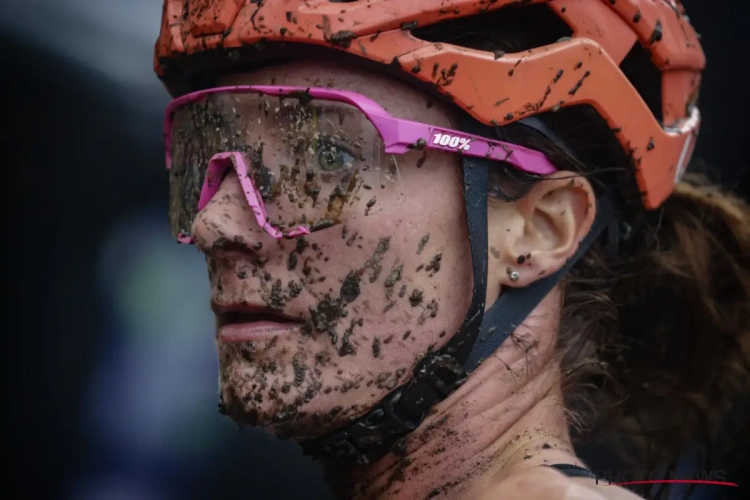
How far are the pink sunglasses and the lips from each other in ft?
0.58

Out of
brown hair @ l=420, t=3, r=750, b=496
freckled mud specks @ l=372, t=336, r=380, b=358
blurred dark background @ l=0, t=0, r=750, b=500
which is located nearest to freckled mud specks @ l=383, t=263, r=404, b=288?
freckled mud specks @ l=372, t=336, r=380, b=358

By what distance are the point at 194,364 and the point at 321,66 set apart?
1305 millimetres

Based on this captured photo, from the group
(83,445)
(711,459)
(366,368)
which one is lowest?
(711,459)

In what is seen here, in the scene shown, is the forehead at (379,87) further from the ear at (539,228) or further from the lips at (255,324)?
the lips at (255,324)

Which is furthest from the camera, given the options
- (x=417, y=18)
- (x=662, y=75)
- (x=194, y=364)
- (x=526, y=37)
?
(x=194, y=364)

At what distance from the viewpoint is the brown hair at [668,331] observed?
1852 mm

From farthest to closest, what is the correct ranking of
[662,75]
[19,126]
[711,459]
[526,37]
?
[19,126] < [711,459] < [662,75] < [526,37]

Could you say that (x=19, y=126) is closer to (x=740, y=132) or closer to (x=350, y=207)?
(x=350, y=207)

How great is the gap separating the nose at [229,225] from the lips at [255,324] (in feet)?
0.42

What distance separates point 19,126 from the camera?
7.17 feet

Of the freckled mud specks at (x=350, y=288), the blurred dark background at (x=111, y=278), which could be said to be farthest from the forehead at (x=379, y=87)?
the blurred dark background at (x=111, y=278)

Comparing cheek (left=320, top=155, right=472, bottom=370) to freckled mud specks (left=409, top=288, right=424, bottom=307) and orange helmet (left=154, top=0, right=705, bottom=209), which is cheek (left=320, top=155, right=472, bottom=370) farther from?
orange helmet (left=154, top=0, right=705, bottom=209)

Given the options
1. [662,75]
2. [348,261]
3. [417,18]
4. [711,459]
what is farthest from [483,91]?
[711,459]

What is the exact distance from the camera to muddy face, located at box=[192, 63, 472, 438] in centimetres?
150
